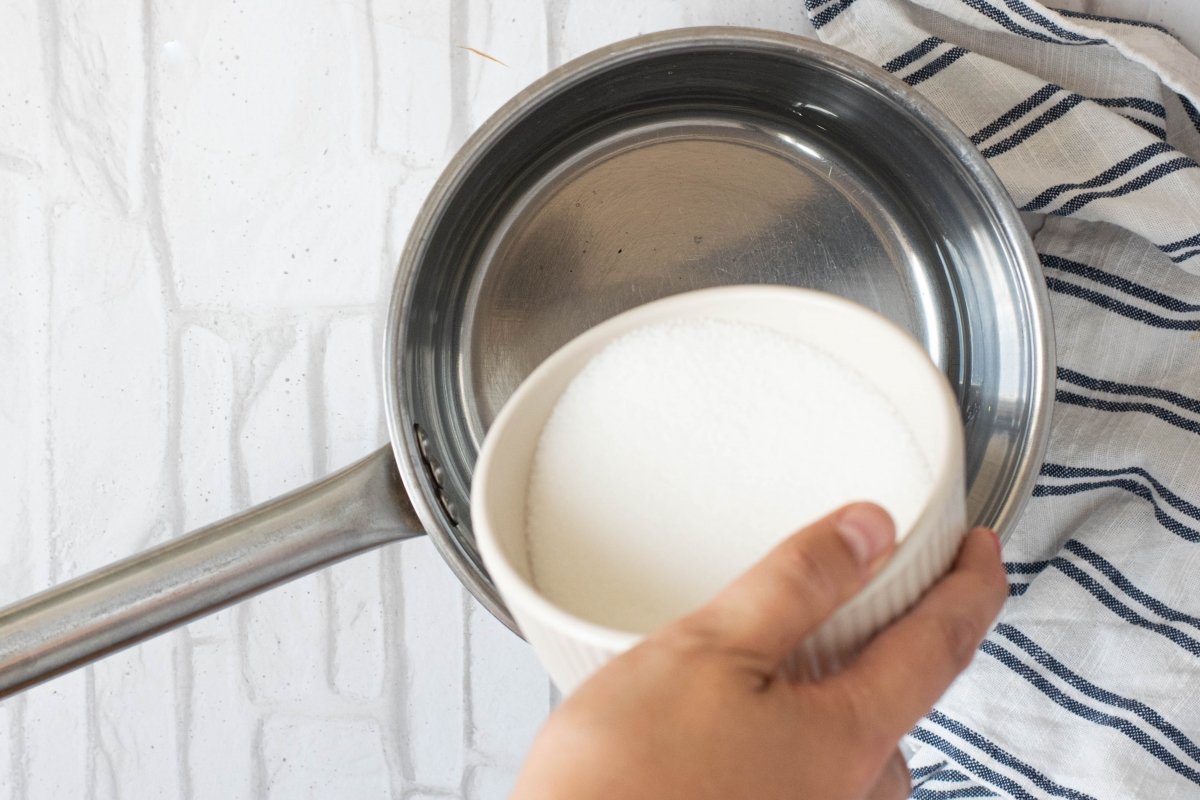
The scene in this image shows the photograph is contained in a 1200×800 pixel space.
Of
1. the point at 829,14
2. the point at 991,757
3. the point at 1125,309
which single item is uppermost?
the point at 829,14

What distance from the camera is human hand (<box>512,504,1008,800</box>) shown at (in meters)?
0.14

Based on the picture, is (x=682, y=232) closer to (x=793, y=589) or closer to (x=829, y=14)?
(x=829, y=14)

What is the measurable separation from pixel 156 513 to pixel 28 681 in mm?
108

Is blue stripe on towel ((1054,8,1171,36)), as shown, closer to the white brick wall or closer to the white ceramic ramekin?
the white brick wall

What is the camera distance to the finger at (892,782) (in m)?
0.19

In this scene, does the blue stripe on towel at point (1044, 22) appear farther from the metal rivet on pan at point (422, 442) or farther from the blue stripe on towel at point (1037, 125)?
the metal rivet on pan at point (422, 442)

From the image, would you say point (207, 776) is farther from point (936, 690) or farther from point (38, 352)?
point (936, 690)

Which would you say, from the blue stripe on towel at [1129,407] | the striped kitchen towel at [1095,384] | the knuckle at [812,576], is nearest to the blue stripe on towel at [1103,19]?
the striped kitchen towel at [1095,384]

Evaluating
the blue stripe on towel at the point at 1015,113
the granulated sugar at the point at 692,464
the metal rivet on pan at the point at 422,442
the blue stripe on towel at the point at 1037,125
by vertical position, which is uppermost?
the blue stripe on towel at the point at 1015,113

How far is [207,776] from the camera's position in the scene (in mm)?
384

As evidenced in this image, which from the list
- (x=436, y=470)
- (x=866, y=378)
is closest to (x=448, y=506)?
(x=436, y=470)

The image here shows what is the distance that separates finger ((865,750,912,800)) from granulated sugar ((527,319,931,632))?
0.05m

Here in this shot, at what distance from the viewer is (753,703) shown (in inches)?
5.5

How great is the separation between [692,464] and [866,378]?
4 cm
